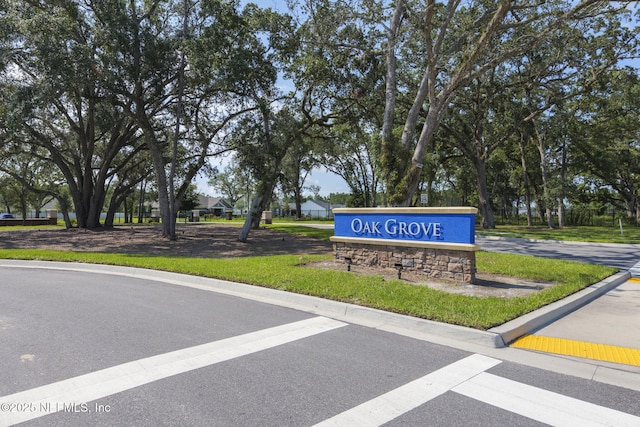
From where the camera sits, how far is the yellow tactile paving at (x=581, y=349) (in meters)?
4.41

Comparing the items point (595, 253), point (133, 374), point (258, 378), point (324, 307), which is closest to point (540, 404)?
point (258, 378)

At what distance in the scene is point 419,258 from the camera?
8.85m

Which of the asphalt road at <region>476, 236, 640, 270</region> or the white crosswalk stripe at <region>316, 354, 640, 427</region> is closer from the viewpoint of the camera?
the white crosswalk stripe at <region>316, 354, 640, 427</region>

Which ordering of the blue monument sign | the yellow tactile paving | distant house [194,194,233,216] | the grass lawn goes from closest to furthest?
the yellow tactile paving < the grass lawn < the blue monument sign < distant house [194,194,233,216]

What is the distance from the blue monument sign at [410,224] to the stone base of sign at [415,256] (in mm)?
137

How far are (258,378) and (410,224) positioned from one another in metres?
6.01

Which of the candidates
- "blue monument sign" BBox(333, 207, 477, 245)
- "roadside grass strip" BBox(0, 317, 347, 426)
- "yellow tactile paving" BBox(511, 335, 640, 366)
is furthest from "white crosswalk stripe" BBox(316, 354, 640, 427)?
"blue monument sign" BBox(333, 207, 477, 245)

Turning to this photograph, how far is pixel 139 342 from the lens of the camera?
4.77 metres

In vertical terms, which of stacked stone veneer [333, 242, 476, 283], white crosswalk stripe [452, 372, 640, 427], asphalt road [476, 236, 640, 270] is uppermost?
stacked stone veneer [333, 242, 476, 283]

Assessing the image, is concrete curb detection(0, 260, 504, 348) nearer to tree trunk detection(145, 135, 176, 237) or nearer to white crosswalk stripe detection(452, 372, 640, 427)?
white crosswalk stripe detection(452, 372, 640, 427)

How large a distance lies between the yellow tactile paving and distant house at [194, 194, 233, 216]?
83712 mm

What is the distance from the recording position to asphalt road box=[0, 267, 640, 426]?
3.12 meters

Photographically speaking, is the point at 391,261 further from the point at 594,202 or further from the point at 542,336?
the point at 594,202

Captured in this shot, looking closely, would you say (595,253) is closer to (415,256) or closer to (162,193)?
(415,256)
